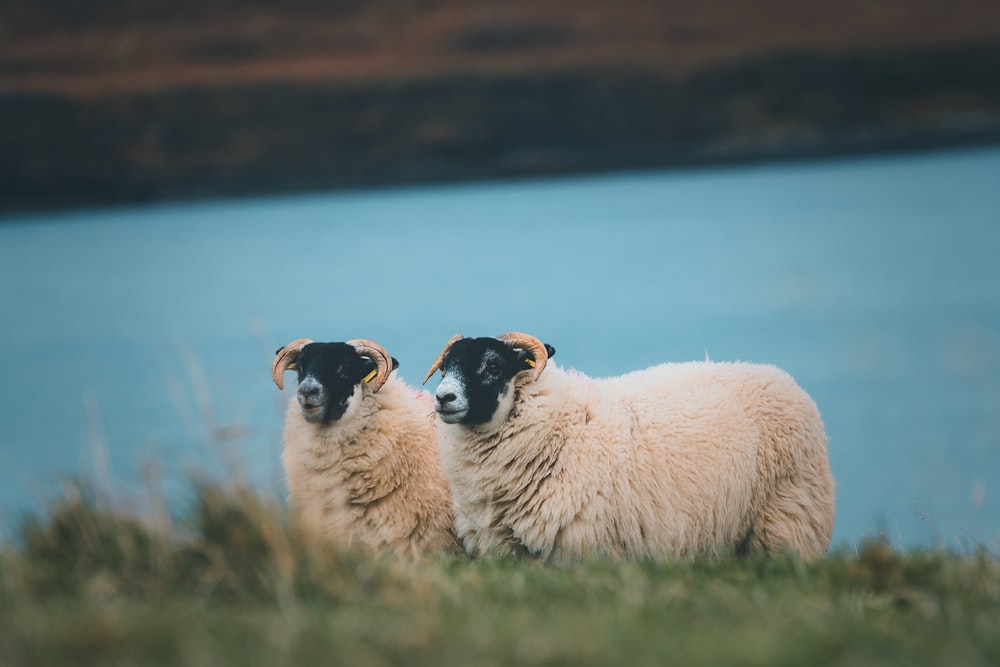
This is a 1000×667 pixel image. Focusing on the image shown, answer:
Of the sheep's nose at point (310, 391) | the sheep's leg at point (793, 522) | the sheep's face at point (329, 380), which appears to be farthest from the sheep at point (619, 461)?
the sheep's nose at point (310, 391)

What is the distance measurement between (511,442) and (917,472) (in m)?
22.1

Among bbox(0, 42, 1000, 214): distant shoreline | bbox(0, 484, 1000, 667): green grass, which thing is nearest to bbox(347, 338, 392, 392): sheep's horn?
bbox(0, 484, 1000, 667): green grass

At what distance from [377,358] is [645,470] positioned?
1.97 meters

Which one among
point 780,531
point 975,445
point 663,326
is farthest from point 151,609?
point 663,326

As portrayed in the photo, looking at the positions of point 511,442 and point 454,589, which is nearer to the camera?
point 454,589

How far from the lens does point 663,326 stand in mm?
57219

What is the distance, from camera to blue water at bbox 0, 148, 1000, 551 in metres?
23.1

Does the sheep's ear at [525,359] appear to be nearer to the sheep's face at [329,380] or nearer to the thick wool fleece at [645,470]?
the thick wool fleece at [645,470]

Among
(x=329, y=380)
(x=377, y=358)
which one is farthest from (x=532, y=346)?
(x=329, y=380)

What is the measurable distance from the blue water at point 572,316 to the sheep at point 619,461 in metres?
0.87

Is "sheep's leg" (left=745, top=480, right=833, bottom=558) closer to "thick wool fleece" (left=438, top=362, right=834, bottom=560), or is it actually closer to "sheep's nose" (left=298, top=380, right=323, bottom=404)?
"thick wool fleece" (left=438, top=362, right=834, bottom=560)

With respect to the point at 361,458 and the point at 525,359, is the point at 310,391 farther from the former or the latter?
the point at 525,359

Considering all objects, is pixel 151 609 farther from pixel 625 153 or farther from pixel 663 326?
pixel 625 153

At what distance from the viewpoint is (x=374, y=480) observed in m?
7.66
